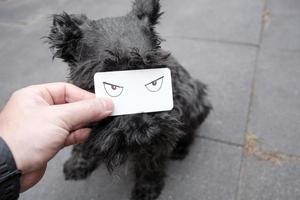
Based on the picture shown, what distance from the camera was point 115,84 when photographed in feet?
5.89

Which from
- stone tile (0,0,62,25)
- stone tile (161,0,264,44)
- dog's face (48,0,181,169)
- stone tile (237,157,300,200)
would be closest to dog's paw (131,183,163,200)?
stone tile (237,157,300,200)

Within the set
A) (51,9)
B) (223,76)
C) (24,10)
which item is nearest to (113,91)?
(223,76)

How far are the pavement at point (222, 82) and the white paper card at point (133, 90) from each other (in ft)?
4.41

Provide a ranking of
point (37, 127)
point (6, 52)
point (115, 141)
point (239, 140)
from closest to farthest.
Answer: point (37, 127) < point (115, 141) < point (239, 140) < point (6, 52)

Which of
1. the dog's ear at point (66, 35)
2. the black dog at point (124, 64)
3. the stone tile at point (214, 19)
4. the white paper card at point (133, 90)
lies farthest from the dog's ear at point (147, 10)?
the stone tile at point (214, 19)

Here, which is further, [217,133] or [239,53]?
[239,53]

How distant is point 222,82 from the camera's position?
407 cm

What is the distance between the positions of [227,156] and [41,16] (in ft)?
13.3

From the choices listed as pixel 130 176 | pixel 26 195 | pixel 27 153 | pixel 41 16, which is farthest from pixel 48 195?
pixel 41 16

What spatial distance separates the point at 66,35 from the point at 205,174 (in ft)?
5.75

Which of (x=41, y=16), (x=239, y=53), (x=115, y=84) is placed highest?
(x=115, y=84)

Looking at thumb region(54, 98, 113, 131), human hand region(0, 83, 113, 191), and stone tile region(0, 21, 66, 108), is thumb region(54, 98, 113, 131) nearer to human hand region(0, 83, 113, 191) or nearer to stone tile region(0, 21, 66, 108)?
human hand region(0, 83, 113, 191)

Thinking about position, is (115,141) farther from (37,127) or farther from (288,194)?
(288,194)

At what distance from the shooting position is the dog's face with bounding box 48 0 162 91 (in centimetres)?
199
